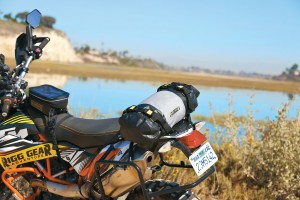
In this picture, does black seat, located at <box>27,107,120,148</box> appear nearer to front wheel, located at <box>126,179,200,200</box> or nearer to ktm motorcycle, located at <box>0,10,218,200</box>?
ktm motorcycle, located at <box>0,10,218,200</box>

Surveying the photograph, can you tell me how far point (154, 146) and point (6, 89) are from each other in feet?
4.91

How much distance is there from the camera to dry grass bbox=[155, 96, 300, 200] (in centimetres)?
489

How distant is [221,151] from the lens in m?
6.09

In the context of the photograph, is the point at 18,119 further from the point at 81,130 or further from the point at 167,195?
the point at 167,195

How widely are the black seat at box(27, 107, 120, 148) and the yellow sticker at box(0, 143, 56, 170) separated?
10cm

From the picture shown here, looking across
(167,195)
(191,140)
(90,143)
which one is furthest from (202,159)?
(90,143)

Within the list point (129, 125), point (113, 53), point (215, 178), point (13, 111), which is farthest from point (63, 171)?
point (113, 53)

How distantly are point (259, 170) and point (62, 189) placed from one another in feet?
9.26

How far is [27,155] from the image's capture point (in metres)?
3.63

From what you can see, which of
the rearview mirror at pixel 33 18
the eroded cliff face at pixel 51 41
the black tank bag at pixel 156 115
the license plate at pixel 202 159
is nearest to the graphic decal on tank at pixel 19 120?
the rearview mirror at pixel 33 18

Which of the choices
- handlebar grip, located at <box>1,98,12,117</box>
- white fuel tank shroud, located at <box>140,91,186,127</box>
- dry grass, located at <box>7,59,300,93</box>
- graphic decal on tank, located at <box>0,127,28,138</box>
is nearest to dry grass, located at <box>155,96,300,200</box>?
graphic decal on tank, located at <box>0,127,28,138</box>

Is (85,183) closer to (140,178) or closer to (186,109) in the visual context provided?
(140,178)

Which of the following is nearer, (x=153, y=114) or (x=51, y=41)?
(x=153, y=114)

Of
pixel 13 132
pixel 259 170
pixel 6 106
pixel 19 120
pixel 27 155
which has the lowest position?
pixel 259 170
